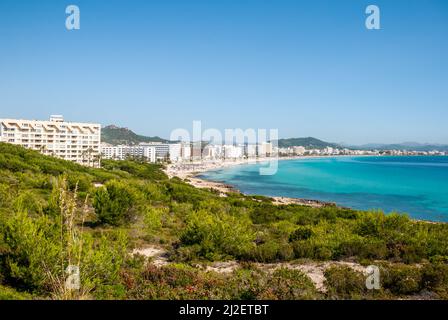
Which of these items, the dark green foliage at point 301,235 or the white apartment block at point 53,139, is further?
the white apartment block at point 53,139

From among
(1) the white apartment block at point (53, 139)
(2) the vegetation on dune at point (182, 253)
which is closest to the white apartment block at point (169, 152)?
(1) the white apartment block at point (53, 139)

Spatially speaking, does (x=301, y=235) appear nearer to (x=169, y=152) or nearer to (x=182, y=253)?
(x=182, y=253)

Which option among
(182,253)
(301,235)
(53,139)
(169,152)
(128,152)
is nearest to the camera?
(182,253)

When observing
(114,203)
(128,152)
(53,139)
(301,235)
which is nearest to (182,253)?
(301,235)

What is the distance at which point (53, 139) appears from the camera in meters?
71.9

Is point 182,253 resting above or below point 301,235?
above

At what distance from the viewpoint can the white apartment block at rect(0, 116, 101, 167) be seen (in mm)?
69000

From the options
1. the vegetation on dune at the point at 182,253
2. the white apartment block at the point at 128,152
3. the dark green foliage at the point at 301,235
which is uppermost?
the white apartment block at the point at 128,152

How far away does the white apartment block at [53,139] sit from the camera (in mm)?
69000

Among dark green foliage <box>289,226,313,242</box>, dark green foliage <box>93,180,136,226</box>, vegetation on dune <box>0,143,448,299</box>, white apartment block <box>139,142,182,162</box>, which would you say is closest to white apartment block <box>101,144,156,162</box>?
white apartment block <box>139,142,182,162</box>

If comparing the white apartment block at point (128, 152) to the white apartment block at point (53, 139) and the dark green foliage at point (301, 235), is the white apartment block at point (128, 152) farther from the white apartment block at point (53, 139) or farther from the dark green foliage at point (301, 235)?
the dark green foliage at point (301, 235)

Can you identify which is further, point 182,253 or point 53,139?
point 53,139
